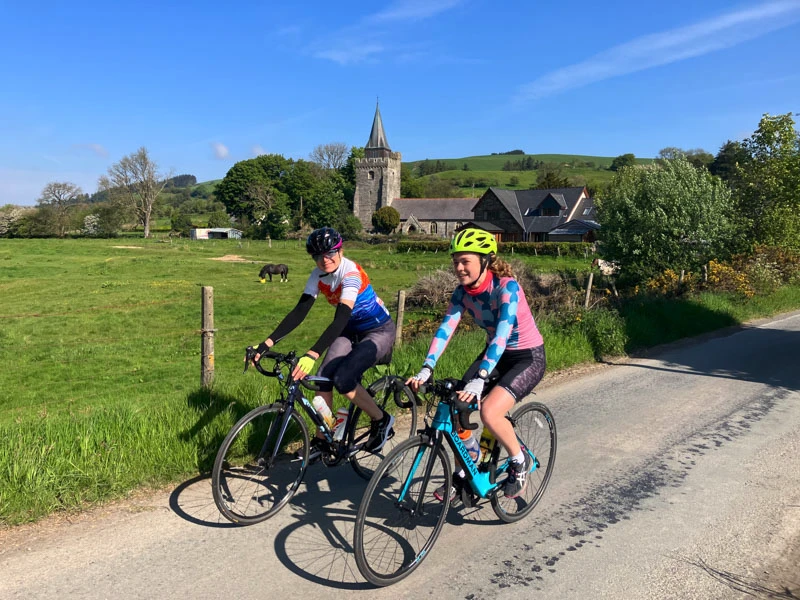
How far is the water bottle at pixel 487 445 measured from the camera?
4270mm

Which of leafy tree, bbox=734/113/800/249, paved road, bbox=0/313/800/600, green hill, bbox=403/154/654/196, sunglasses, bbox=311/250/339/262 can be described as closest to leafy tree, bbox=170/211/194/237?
green hill, bbox=403/154/654/196

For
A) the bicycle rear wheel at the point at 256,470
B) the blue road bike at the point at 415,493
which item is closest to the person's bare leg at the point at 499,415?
the blue road bike at the point at 415,493

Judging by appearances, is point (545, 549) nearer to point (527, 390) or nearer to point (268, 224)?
point (527, 390)

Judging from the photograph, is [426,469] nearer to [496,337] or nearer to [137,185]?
[496,337]

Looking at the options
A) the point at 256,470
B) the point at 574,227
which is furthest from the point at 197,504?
the point at 574,227

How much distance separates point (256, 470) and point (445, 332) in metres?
1.93

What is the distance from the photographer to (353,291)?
15.4 ft

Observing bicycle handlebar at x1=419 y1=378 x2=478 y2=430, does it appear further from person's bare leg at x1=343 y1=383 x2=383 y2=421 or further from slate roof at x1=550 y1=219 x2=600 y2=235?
slate roof at x1=550 y1=219 x2=600 y2=235

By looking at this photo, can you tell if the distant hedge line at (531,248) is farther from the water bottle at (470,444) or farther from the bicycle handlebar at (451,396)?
the bicycle handlebar at (451,396)

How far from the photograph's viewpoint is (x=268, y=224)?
85.2 m

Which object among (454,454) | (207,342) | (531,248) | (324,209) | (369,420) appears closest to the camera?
(454,454)

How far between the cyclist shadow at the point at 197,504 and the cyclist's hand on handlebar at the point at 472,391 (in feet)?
6.78

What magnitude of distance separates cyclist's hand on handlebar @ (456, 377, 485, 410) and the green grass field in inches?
111

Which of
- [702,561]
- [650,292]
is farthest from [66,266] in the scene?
[702,561]
